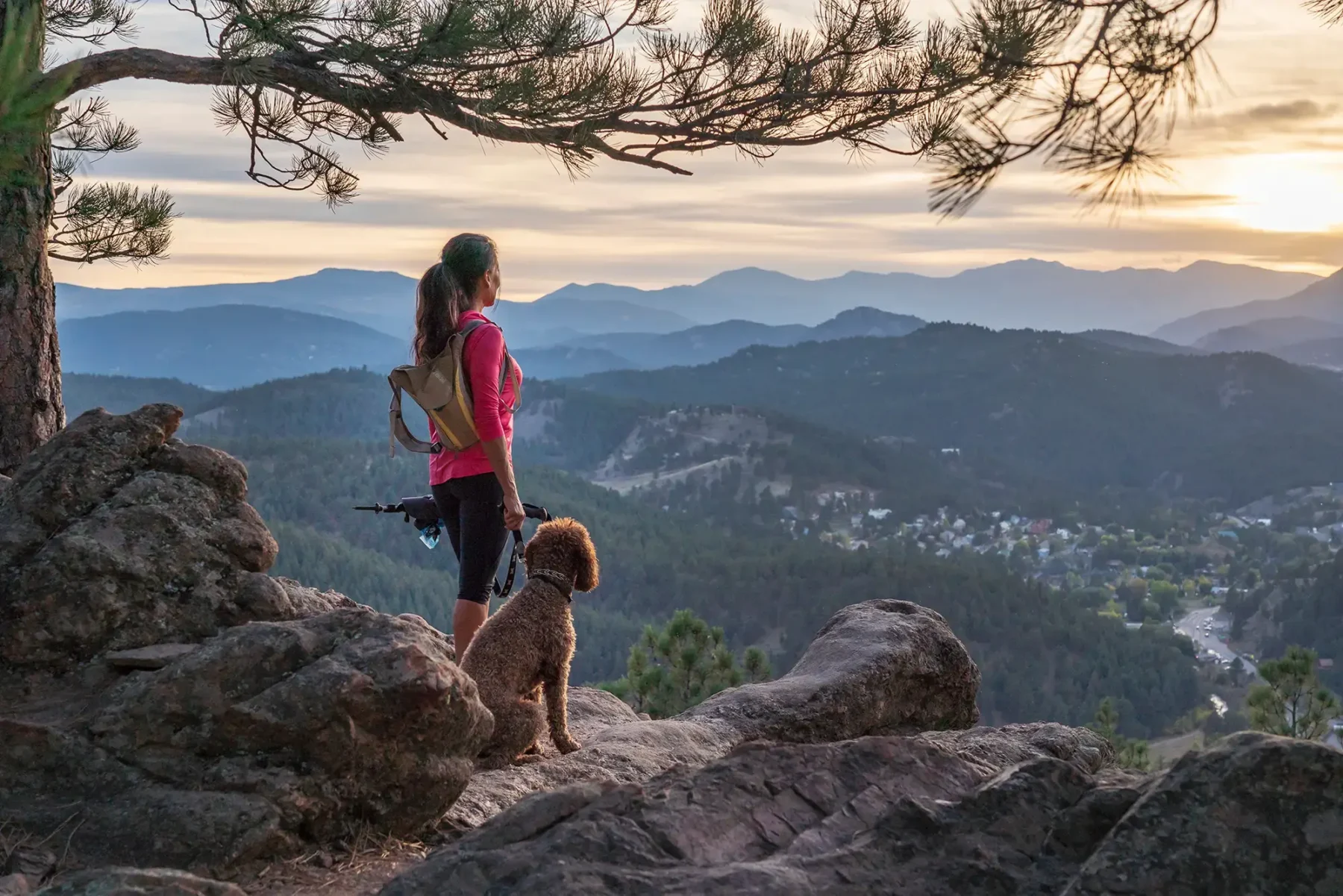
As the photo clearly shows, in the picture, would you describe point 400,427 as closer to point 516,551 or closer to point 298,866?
point 516,551

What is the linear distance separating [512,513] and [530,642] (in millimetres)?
620

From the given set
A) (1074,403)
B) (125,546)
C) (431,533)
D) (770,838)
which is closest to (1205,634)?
(1074,403)

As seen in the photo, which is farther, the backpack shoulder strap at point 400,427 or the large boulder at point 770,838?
the backpack shoulder strap at point 400,427

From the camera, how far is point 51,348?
266 inches

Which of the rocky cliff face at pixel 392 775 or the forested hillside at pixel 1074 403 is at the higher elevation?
the rocky cliff face at pixel 392 775

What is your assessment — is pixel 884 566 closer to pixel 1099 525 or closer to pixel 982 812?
pixel 1099 525

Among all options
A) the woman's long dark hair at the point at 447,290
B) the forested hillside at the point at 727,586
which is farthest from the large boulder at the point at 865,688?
the forested hillside at the point at 727,586

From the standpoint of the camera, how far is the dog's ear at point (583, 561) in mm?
4879

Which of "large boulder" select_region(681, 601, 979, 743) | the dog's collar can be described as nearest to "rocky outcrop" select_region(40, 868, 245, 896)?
the dog's collar

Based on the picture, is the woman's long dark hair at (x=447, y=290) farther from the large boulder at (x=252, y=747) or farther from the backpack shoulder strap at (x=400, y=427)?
the large boulder at (x=252, y=747)

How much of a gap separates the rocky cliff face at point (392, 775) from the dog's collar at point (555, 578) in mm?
535

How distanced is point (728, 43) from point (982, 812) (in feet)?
19.1

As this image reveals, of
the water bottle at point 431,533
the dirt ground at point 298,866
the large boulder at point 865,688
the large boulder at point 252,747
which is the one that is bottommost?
the large boulder at point 865,688

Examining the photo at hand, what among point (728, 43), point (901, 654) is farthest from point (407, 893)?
point (728, 43)
